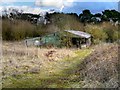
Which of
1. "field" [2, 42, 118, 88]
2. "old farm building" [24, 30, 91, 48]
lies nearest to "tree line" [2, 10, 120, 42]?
"old farm building" [24, 30, 91, 48]

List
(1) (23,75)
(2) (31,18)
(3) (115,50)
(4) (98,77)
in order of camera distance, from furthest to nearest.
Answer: (2) (31,18)
(3) (115,50)
(1) (23,75)
(4) (98,77)

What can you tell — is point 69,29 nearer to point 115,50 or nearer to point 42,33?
point 42,33

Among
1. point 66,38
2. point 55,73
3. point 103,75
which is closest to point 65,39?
point 66,38

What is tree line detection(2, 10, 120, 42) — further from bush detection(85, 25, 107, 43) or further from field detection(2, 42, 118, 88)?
field detection(2, 42, 118, 88)

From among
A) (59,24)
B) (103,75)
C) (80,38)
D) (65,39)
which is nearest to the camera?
(103,75)

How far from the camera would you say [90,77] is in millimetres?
5363

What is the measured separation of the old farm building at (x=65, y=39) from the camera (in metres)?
13.4

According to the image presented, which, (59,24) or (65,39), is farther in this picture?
(59,24)

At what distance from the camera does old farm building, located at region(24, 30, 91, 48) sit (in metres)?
13.4

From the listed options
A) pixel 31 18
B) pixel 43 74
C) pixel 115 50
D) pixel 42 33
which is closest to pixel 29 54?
pixel 43 74

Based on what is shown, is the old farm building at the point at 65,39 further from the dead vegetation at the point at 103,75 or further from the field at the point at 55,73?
the dead vegetation at the point at 103,75

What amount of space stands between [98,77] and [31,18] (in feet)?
32.7

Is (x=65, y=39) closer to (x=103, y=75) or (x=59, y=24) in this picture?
(x=59, y=24)

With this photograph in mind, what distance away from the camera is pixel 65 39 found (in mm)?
13695
